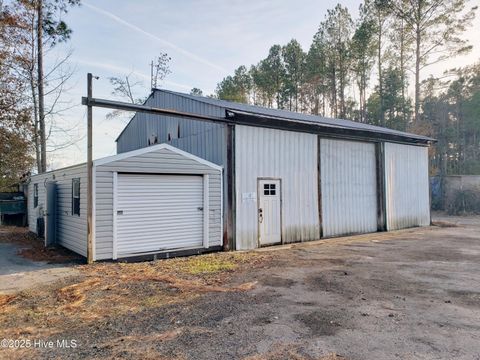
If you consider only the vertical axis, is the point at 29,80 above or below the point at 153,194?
above

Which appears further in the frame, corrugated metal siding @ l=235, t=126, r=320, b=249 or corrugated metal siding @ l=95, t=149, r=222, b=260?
corrugated metal siding @ l=235, t=126, r=320, b=249

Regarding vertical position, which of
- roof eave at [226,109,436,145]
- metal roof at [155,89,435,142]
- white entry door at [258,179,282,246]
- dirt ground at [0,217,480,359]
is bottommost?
dirt ground at [0,217,480,359]

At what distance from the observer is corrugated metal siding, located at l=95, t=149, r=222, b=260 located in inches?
283

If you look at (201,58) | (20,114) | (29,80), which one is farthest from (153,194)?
(201,58)

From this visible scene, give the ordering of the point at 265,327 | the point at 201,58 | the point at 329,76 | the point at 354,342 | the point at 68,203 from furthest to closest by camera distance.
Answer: the point at 329,76 → the point at 201,58 → the point at 68,203 → the point at 265,327 → the point at 354,342

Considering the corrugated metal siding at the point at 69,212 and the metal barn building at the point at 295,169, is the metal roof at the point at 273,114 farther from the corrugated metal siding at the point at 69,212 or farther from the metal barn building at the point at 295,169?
the corrugated metal siding at the point at 69,212

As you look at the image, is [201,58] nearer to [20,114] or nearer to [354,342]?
[20,114]

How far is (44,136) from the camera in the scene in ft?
55.6

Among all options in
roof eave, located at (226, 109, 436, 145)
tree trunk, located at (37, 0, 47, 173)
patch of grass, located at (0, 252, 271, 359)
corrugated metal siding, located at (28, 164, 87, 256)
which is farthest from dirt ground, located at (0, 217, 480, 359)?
tree trunk, located at (37, 0, 47, 173)

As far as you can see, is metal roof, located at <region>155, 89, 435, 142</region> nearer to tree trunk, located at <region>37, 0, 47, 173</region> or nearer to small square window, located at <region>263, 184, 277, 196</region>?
small square window, located at <region>263, 184, 277, 196</region>

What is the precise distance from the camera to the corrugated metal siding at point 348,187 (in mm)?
11523

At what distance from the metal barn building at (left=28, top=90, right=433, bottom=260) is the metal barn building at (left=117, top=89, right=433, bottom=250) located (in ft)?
0.12

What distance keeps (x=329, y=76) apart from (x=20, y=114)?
2437 cm

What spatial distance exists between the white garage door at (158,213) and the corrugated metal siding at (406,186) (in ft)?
28.8
